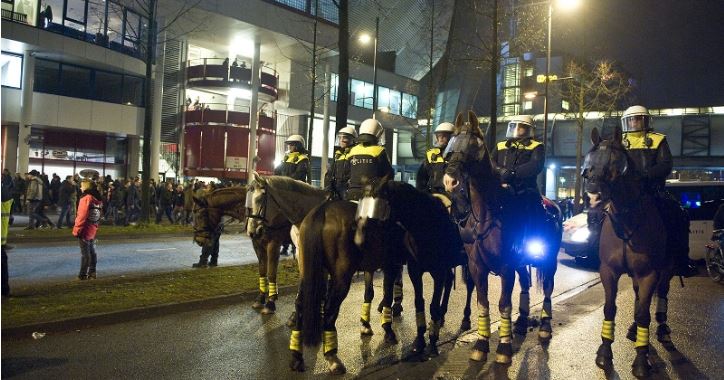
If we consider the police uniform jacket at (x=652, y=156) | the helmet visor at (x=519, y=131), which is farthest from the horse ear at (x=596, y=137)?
the helmet visor at (x=519, y=131)

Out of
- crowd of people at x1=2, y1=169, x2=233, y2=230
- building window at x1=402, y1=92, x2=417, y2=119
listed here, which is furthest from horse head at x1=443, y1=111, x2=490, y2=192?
building window at x1=402, y1=92, x2=417, y2=119

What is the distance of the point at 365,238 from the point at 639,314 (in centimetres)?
331

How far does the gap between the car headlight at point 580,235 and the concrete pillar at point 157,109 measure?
77.0 ft

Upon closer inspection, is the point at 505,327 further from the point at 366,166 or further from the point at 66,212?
the point at 66,212

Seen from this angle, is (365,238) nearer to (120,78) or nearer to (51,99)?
(51,99)

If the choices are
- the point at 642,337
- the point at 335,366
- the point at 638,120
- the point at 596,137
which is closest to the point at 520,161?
the point at 596,137

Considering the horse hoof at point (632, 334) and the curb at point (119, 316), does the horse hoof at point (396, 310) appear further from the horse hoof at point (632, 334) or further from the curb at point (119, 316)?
the horse hoof at point (632, 334)

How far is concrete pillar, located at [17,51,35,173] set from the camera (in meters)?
27.7

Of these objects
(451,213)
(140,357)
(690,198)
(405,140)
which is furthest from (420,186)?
(405,140)

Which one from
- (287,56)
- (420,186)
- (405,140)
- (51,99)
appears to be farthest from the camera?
(405,140)

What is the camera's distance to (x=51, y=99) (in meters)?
29.1

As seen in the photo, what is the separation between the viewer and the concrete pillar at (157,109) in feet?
105

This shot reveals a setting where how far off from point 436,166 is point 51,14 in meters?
26.6

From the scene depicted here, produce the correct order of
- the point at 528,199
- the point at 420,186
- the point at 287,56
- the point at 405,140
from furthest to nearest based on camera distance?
the point at 405,140 → the point at 287,56 → the point at 420,186 → the point at 528,199
